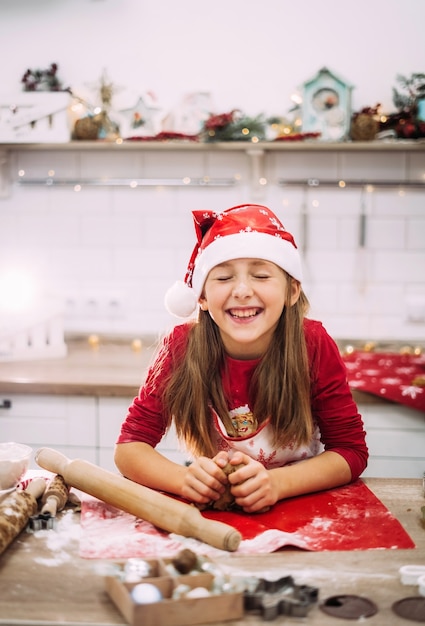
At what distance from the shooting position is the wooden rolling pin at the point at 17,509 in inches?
41.6

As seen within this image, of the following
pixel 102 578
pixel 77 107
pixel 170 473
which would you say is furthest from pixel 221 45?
pixel 102 578

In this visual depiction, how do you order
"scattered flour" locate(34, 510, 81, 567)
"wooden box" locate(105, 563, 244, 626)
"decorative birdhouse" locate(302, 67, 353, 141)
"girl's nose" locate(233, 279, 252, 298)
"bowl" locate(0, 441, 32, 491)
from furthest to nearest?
1. "decorative birdhouse" locate(302, 67, 353, 141)
2. "girl's nose" locate(233, 279, 252, 298)
3. "bowl" locate(0, 441, 32, 491)
4. "scattered flour" locate(34, 510, 81, 567)
5. "wooden box" locate(105, 563, 244, 626)

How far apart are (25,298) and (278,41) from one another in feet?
4.38

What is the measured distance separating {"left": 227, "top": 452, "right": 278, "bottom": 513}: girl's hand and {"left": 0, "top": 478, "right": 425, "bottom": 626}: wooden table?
0.16 meters

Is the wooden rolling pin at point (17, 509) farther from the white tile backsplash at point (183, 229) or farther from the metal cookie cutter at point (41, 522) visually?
the white tile backsplash at point (183, 229)

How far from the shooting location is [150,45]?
2.89 m

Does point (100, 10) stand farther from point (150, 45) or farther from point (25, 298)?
point (25, 298)

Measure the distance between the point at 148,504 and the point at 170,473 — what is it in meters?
0.20

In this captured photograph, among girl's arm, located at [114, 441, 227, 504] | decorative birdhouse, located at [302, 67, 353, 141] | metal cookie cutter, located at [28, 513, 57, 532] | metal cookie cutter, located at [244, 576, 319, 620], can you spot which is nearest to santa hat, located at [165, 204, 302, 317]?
girl's arm, located at [114, 441, 227, 504]

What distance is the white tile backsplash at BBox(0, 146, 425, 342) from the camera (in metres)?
2.89

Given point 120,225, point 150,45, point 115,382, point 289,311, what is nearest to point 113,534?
point 289,311

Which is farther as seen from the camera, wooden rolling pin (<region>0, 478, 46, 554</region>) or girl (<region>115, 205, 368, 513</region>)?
girl (<region>115, 205, 368, 513</region>)

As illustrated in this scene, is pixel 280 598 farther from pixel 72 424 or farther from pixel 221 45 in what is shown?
pixel 221 45

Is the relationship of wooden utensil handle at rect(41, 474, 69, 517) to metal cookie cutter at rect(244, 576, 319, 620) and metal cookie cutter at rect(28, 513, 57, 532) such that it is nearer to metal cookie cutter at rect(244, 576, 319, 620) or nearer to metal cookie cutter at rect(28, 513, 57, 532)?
metal cookie cutter at rect(28, 513, 57, 532)
